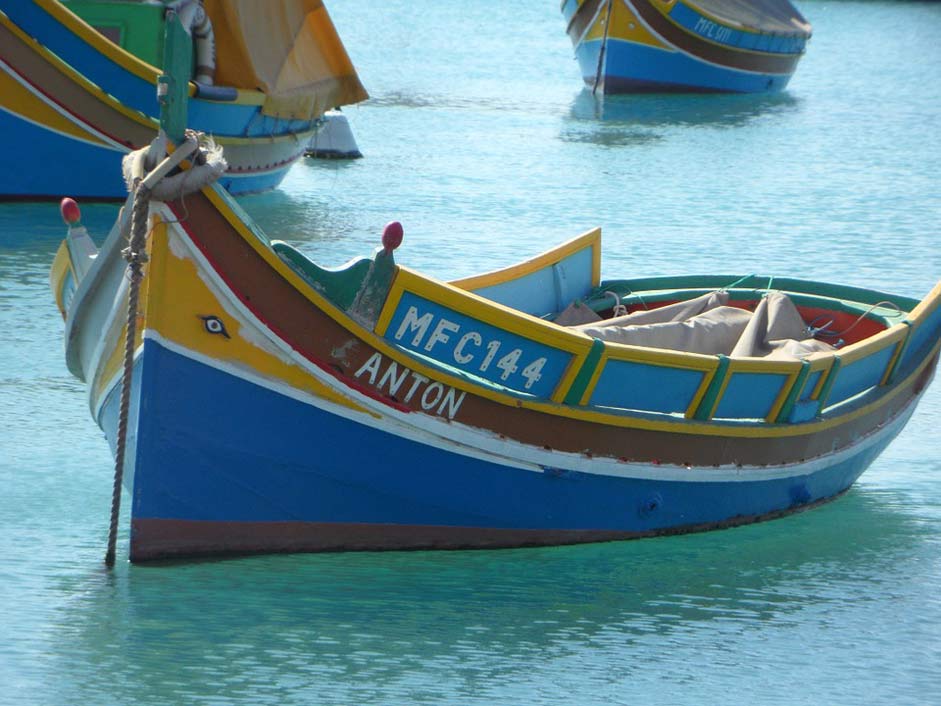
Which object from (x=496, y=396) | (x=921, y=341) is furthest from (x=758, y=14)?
(x=496, y=396)

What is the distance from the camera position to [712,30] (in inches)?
1102

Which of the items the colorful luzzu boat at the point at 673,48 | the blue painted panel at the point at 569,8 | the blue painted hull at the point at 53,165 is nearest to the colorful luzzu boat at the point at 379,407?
the blue painted hull at the point at 53,165

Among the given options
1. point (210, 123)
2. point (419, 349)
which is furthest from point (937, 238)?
point (419, 349)

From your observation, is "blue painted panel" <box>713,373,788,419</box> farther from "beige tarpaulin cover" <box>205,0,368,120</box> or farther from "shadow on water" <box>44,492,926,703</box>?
"beige tarpaulin cover" <box>205,0,368,120</box>

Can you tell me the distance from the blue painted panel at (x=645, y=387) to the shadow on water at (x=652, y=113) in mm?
14832

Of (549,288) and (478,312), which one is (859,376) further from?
(478,312)

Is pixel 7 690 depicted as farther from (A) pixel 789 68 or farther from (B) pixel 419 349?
(A) pixel 789 68

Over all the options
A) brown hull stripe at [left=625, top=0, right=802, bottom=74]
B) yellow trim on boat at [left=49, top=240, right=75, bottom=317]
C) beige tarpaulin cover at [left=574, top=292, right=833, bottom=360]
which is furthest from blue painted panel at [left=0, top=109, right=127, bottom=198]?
brown hull stripe at [left=625, top=0, right=802, bottom=74]

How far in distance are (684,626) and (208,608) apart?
6.27ft

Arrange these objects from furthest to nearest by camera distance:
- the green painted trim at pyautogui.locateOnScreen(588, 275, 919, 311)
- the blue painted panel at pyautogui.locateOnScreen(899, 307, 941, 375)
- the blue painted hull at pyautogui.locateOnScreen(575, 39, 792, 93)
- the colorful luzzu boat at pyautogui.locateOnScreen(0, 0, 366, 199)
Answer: the blue painted hull at pyautogui.locateOnScreen(575, 39, 792, 93) < the colorful luzzu boat at pyautogui.locateOnScreen(0, 0, 366, 199) < the green painted trim at pyautogui.locateOnScreen(588, 275, 919, 311) < the blue painted panel at pyautogui.locateOnScreen(899, 307, 941, 375)

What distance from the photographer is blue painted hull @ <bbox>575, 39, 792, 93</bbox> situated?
27516mm

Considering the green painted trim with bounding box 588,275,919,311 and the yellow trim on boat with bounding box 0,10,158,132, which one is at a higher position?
the yellow trim on boat with bounding box 0,10,158,132

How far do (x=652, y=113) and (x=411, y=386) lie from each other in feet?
65.2

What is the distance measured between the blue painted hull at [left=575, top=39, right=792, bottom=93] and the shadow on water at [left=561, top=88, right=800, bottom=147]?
21 cm
